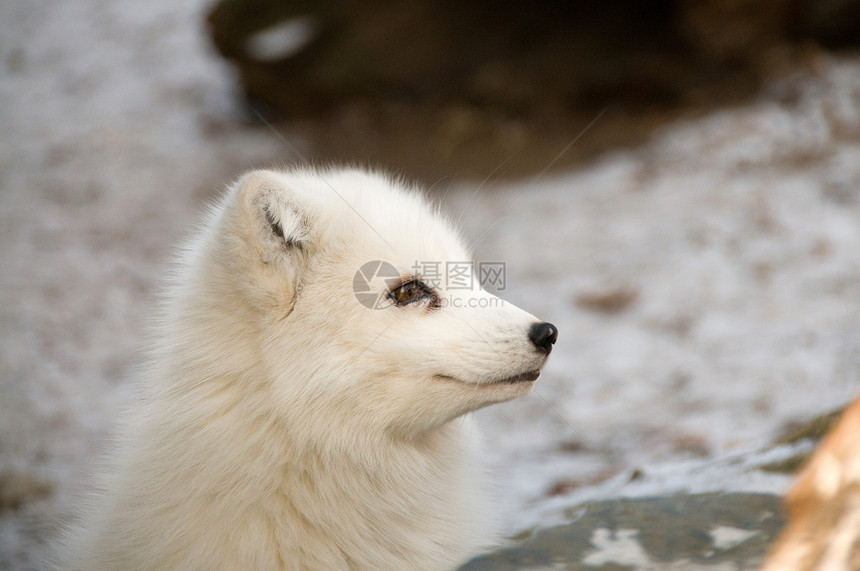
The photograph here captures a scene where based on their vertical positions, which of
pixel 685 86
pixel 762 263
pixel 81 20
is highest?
pixel 81 20

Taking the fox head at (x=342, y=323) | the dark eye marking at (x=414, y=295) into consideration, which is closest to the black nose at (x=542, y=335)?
the fox head at (x=342, y=323)

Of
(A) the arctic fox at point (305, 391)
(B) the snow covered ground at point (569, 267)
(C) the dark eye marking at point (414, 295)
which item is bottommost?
(A) the arctic fox at point (305, 391)

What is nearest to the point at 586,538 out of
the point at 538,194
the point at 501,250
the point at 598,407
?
the point at 598,407

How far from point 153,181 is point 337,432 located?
6.22m

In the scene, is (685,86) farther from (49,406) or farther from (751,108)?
(49,406)

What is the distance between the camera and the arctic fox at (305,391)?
2270mm

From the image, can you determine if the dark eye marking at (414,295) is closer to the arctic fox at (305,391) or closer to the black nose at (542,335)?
the arctic fox at (305,391)

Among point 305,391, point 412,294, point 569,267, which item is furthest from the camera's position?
point 569,267

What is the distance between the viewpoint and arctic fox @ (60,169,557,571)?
2270mm

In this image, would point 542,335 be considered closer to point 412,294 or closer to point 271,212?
point 412,294

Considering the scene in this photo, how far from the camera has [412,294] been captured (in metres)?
2.41

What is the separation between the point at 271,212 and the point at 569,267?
4358mm

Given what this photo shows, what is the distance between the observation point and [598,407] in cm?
471

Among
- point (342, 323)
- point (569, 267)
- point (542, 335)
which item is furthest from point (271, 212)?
point (569, 267)
